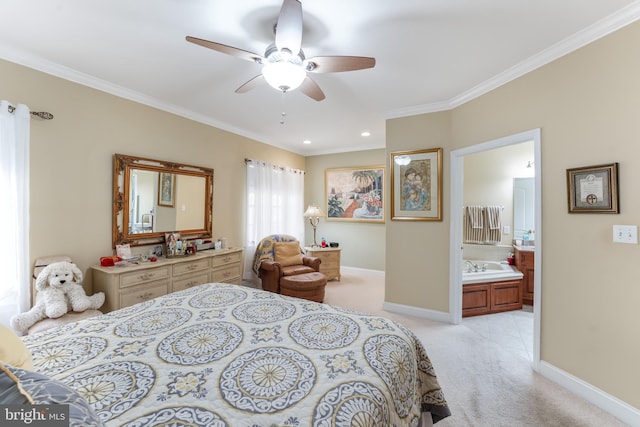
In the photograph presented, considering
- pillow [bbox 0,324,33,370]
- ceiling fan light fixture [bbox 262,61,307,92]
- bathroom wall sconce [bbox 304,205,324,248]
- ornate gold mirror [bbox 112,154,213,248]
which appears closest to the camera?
pillow [bbox 0,324,33,370]

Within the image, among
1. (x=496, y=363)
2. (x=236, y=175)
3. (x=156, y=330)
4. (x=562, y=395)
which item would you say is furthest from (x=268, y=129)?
(x=562, y=395)

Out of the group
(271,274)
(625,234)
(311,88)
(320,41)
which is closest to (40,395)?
(311,88)

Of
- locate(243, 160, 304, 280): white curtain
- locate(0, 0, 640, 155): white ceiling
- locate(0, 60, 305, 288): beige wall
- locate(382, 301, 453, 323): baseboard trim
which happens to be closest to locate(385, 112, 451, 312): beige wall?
locate(382, 301, 453, 323): baseboard trim

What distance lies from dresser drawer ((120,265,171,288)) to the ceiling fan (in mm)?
2228

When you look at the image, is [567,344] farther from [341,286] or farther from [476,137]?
[341,286]

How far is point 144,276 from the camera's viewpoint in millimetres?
2641

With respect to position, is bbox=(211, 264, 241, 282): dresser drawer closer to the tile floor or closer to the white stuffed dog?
the white stuffed dog

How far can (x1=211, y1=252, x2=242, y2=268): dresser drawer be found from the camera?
3.39m

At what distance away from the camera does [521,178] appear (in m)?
4.33

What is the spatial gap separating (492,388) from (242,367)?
2036 mm

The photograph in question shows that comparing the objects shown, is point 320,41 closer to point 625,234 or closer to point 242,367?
point 242,367

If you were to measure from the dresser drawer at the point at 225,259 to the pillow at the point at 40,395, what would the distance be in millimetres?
2812

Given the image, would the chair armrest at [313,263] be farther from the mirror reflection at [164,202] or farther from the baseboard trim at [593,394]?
the baseboard trim at [593,394]

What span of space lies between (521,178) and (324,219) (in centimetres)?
371
